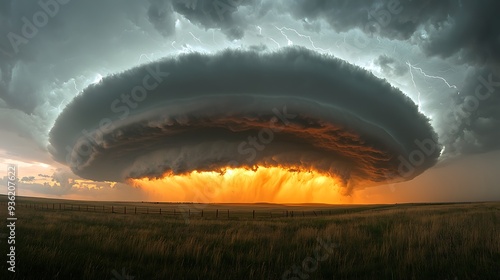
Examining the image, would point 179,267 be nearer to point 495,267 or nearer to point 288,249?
point 288,249

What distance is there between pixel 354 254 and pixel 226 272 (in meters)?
3.77

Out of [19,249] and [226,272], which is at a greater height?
[19,249]

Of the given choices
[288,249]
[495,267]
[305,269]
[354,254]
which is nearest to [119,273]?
[305,269]

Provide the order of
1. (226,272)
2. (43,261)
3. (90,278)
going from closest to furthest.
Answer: (90,278)
(43,261)
(226,272)

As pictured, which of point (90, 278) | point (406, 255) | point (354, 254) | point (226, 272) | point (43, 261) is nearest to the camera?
point (90, 278)

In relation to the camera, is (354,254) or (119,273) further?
(354,254)

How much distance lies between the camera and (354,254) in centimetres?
835

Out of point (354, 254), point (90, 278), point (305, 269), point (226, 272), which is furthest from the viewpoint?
point (354, 254)

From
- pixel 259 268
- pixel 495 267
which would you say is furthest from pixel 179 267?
pixel 495 267

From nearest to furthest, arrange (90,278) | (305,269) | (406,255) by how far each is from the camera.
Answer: (90,278) < (305,269) < (406,255)

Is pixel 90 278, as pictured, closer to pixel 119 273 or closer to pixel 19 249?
pixel 119 273

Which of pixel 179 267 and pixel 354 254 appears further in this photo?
pixel 354 254

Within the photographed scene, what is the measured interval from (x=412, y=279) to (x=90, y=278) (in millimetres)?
5673

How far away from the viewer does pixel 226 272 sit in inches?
252
